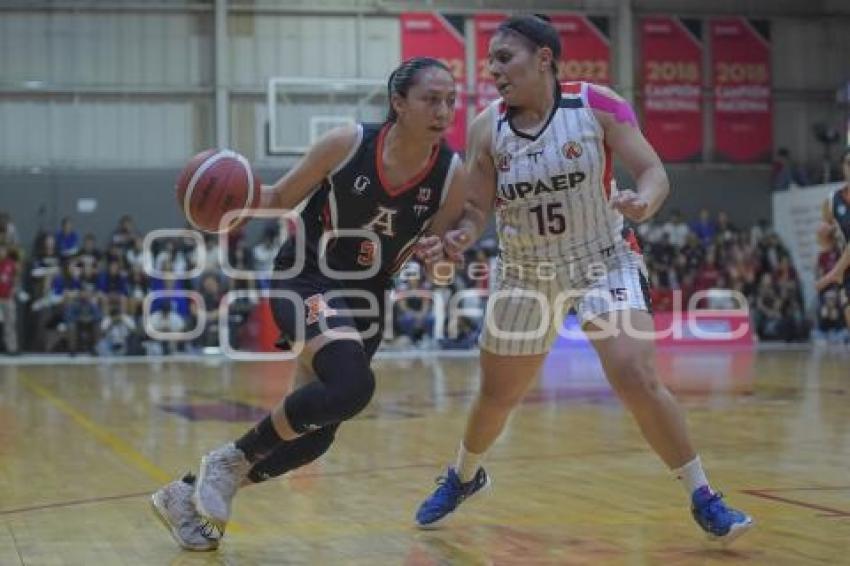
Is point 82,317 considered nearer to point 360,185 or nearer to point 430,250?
point 360,185

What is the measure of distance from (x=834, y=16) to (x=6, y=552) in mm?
27163

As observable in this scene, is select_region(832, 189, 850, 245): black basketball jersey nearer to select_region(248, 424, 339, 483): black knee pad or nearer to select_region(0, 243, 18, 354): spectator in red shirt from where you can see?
select_region(248, 424, 339, 483): black knee pad

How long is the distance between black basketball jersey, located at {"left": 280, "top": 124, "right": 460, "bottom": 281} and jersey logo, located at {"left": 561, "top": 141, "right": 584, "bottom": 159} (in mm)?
500

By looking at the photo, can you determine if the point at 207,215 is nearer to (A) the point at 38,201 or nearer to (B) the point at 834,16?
(A) the point at 38,201

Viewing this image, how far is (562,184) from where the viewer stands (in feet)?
18.5

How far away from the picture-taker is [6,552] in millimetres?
5266

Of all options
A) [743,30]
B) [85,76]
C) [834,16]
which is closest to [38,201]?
[85,76]

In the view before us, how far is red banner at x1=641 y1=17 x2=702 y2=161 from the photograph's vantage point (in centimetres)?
2838

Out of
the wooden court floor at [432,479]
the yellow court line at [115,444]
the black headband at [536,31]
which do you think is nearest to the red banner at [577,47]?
the wooden court floor at [432,479]

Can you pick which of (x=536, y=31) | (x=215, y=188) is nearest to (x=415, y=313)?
(x=536, y=31)

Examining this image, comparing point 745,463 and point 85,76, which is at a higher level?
point 85,76

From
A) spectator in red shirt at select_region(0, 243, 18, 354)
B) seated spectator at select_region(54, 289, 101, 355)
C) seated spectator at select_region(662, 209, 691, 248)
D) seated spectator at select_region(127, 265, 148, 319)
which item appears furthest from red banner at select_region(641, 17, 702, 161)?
spectator in red shirt at select_region(0, 243, 18, 354)

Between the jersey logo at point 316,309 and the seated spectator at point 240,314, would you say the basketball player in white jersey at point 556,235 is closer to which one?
the jersey logo at point 316,309

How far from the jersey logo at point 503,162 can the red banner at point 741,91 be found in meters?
23.9
